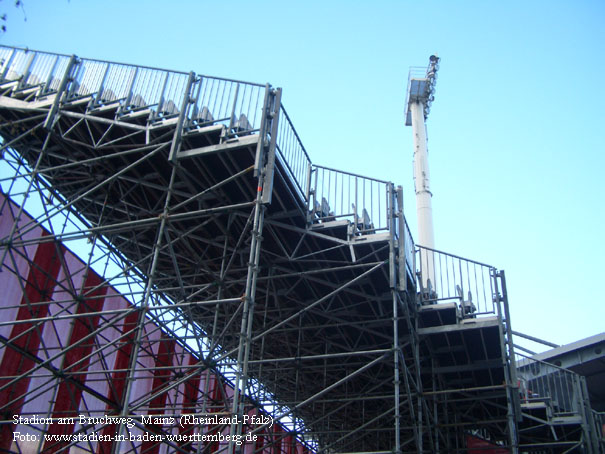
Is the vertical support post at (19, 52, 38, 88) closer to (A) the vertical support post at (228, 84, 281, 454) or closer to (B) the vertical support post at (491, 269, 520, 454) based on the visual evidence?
Result: (A) the vertical support post at (228, 84, 281, 454)

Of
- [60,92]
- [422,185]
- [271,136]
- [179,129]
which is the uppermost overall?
Answer: [422,185]

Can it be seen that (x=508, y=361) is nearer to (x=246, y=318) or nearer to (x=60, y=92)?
(x=246, y=318)

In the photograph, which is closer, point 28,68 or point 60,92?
point 60,92

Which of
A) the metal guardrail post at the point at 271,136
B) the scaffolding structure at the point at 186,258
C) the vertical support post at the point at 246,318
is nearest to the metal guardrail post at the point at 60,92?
the scaffolding structure at the point at 186,258

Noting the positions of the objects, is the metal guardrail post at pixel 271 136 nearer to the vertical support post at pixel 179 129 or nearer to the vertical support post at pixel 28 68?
the vertical support post at pixel 179 129

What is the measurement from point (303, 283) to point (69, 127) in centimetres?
764

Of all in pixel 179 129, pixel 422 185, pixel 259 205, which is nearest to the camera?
pixel 259 205

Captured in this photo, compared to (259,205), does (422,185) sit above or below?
above

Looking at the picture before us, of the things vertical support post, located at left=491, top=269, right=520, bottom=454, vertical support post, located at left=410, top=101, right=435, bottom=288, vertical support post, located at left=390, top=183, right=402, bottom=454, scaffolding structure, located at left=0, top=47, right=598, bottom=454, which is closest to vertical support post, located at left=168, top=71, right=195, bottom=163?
scaffolding structure, located at left=0, top=47, right=598, bottom=454

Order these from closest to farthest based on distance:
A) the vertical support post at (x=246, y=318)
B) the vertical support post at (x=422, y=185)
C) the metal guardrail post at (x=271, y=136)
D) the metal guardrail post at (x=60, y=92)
Answer: the vertical support post at (x=246, y=318) < the metal guardrail post at (x=271, y=136) < the metal guardrail post at (x=60, y=92) < the vertical support post at (x=422, y=185)

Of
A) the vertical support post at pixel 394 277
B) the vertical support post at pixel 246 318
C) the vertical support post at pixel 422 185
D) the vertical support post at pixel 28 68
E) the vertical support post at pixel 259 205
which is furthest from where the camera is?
the vertical support post at pixel 422 185

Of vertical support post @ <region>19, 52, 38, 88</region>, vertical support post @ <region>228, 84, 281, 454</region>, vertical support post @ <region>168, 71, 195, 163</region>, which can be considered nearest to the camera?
vertical support post @ <region>228, 84, 281, 454</region>

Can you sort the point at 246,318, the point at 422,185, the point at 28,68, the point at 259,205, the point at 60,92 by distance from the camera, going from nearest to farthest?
the point at 246,318 → the point at 259,205 → the point at 60,92 → the point at 28,68 → the point at 422,185

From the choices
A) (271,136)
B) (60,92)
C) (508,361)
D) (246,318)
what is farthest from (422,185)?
(246,318)
